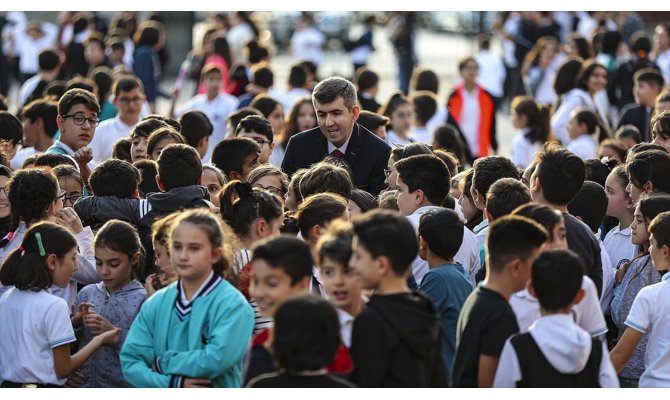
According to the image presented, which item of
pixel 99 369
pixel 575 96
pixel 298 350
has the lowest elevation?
pixel 99 369

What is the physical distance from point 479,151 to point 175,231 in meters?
10.0

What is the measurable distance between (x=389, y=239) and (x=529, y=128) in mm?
8292

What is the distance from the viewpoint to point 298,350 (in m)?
4.38

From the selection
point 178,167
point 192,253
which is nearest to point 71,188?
point 178,167

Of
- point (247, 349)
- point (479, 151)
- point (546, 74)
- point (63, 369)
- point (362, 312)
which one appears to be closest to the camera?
point (362, 312)

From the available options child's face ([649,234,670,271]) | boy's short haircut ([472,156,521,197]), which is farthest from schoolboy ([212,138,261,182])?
child's face ([649,234,670,271])

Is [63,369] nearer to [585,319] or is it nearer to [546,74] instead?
[585,319]

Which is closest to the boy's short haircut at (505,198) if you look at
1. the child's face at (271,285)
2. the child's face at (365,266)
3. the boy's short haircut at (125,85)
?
the child's face at (365,266)


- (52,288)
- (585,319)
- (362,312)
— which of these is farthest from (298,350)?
(52,288)

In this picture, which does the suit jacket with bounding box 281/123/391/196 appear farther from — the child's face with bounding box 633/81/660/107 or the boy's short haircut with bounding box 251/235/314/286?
the child's face with bounding box 633/81/660/107

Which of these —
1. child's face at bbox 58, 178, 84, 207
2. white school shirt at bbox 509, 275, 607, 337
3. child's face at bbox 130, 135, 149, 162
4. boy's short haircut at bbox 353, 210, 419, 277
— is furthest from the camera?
child's face at bbox 130, 135, 149, 162

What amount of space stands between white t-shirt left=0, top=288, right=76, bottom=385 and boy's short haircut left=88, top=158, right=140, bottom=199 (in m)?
1.35

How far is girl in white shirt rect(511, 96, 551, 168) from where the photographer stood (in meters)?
12.9

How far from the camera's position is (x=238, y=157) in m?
8.31
